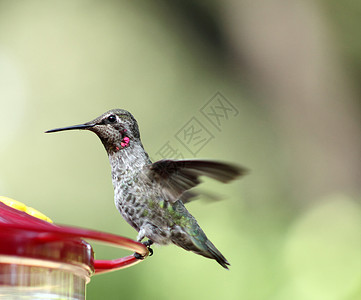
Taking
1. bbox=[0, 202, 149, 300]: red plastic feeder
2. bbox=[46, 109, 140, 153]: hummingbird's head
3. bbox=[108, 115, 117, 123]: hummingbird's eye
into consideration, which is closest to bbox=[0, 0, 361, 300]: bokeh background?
bbox=[46, 109, 140, 153]: hummingbird's head

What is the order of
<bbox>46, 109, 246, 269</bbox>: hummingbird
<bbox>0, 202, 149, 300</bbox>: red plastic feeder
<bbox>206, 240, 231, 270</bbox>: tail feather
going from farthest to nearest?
<bbox>206, 240, 231, 270</bbox>: tail feather → <bbox>46, 109, 246, 269</bbox>: hummingbird → <bbox>0, 202, 149, 300</bbox>: red plastic feeder

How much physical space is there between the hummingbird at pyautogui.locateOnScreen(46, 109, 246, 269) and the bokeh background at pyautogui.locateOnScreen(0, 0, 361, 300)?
1980 millimetres

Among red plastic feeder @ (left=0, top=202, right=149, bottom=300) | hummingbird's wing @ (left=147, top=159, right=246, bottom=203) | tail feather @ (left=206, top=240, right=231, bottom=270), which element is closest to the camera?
red plastic feeder @ (left=0, top=202, right=149, bottom=300)

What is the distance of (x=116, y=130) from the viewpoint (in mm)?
2389

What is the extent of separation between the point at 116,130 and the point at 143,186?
27 cm

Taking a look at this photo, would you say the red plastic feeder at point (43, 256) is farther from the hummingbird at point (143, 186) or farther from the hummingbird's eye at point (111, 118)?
the hummingbird's eye at point (111, 118)

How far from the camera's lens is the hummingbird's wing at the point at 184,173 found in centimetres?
186

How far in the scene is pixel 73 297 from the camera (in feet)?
5.45

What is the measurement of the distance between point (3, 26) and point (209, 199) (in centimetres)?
556

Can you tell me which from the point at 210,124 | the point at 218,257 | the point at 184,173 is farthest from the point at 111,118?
the point at 210,124

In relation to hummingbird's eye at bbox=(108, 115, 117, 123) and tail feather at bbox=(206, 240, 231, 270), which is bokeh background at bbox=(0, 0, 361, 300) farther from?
hummingbird's eye at bbox=(108, 115, 117, 123)

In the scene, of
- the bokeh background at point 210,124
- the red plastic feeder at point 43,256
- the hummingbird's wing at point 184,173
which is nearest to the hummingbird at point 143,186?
the hummingbird's wing at point 184,173

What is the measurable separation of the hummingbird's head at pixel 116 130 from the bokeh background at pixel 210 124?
Answer: 2151 mm

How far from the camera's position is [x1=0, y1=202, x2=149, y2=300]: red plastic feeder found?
1.34m
